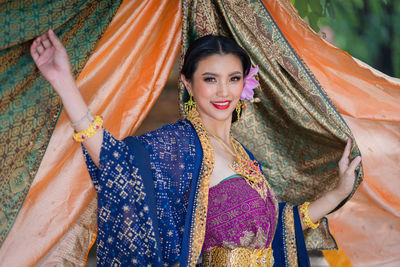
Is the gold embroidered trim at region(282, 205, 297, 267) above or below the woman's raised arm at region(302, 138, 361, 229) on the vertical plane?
below

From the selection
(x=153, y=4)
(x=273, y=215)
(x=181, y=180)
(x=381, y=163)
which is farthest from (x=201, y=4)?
(x=381, y=163)

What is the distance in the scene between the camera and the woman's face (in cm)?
186

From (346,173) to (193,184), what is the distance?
0.80 meters

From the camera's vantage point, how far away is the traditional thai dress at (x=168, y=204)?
1.47m

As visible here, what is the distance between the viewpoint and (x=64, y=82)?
1.36m

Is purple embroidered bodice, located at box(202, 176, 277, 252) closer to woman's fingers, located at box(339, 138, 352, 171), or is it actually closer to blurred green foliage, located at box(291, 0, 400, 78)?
woman's fingers, located at box(339, 138, 352, 171)

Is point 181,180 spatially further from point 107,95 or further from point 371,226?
point 371,226

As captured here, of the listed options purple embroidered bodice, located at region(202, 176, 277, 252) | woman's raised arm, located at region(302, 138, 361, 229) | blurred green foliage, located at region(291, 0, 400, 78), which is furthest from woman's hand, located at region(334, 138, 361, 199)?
blurred green foliage, located at region(291, 0, 400, 78)

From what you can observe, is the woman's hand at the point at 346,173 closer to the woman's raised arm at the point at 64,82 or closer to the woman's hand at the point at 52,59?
the woman's raised arm at the point at 64,82

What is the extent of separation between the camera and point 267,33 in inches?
78.0

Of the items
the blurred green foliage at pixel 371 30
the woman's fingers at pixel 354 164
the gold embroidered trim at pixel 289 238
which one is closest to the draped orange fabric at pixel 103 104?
the gold embroidered trim at pixel 289 238

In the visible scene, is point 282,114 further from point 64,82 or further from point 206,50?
point 64,82

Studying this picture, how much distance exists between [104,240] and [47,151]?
0.43 m

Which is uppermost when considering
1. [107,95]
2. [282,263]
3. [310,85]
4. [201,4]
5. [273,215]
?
[201,4]
